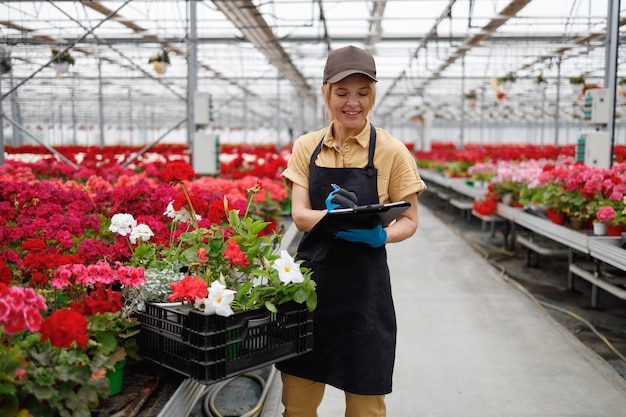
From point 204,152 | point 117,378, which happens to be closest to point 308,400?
point 117,378

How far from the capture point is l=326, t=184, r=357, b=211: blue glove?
1718 mm

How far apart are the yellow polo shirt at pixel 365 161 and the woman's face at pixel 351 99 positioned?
0.07m

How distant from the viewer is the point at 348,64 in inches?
69.4

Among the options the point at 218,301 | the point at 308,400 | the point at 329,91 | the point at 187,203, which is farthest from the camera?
the point at 187,203

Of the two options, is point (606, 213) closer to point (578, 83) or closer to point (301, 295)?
point (301, 295)

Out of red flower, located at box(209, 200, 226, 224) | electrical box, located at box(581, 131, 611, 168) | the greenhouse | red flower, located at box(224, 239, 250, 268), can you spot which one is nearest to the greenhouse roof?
the greenhouse

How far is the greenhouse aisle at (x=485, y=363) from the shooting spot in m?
3.05

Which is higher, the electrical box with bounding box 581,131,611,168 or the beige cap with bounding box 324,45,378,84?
the beige cap with bounding box 324,45,378,84

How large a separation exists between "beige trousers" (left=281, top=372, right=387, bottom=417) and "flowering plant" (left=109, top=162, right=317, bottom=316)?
33 centimetres

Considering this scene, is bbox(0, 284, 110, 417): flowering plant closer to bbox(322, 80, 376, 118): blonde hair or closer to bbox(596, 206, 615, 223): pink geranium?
bbox(322, 80, 376, 118): blonde hair

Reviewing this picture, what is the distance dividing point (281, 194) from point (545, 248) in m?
2.51

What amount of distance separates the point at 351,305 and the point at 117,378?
71 cm

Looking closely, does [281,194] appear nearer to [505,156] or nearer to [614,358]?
[614,358]

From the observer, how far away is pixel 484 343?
3.98 meters
